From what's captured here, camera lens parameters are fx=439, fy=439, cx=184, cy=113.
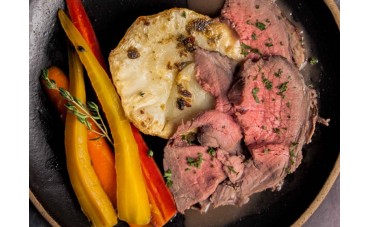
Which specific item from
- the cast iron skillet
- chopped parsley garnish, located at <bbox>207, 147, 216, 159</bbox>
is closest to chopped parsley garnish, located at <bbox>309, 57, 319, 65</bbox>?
the cast iron skillet

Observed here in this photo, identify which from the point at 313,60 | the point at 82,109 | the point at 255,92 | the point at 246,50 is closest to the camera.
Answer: the point at 82,109

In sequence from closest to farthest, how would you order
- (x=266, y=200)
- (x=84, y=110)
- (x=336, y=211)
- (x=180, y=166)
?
(x=84, y=110)
(x=180, y=166)
(x=266, y=200)
(x=336, y=211)

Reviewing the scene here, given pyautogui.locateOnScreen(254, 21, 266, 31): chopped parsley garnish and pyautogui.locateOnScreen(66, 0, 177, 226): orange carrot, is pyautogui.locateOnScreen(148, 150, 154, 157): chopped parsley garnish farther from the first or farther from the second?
pyautogui.locateOnScreen(254, 21, 266, 31): chopped parsley garnish

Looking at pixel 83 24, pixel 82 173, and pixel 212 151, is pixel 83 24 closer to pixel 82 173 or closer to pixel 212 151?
pixel 82 173

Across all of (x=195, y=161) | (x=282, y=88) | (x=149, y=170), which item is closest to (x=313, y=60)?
(x=282, y=88)

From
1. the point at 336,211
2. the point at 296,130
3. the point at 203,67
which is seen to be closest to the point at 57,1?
the point at 203,67

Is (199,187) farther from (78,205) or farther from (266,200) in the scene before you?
(78,205)

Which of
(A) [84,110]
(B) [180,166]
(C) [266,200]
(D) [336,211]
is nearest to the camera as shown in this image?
(A) [84,110]
